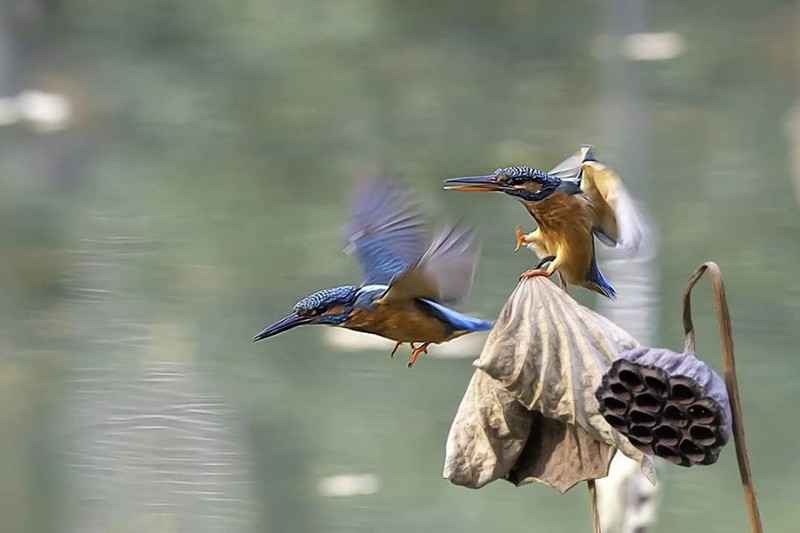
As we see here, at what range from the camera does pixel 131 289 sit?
1077 millimetres

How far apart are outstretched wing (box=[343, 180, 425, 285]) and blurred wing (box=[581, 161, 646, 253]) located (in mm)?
101

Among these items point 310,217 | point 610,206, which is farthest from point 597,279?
point 310,217

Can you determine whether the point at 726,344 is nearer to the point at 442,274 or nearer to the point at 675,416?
the point at 675,416

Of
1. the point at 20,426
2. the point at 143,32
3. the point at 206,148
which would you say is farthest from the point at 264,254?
the point at 20,426

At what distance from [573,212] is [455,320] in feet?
0.28

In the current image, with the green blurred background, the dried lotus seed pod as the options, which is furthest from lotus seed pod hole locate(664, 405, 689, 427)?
the green blurred background

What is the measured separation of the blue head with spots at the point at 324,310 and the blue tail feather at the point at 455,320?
0.04 metres

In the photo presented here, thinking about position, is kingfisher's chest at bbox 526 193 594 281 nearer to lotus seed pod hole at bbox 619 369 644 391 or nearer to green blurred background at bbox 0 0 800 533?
lotus seed pod hole at bbox 619 369 644 391

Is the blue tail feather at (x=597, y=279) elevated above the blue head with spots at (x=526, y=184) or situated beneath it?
situated beneath

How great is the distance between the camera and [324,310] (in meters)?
0.50

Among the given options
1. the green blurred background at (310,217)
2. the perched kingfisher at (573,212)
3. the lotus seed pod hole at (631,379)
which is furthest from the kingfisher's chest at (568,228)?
the green blurred background at (310,217)

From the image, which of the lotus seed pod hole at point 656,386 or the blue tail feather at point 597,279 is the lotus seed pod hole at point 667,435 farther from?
the blue tail feather at point 597,279

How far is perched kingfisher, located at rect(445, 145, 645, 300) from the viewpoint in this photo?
50 centimetres

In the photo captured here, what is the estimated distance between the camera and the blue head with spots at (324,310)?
0.50m
